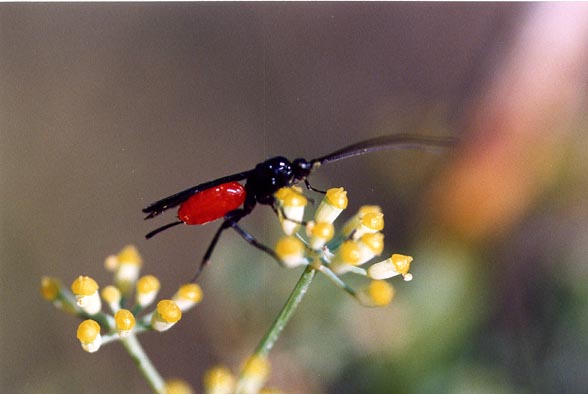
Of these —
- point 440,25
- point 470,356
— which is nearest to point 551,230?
point 470,356

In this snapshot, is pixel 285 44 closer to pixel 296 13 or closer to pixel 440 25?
pixel 296 13

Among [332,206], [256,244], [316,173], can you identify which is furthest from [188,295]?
[316,173]

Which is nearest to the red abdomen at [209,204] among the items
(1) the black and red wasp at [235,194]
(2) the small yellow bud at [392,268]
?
(1) the black and red wasp at [235,194]

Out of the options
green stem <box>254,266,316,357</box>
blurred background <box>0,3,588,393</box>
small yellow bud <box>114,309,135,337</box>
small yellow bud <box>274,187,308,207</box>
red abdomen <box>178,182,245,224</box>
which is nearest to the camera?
green stem <box>254,266,316,357</box>

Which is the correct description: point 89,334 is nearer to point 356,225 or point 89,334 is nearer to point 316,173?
point 356,225

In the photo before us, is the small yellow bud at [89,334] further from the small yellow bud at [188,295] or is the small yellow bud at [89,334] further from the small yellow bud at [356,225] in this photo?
the small yellow bud at [356,225]

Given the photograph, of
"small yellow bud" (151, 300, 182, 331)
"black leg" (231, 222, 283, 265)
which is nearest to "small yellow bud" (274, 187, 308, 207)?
"black leg" (231, 222, 283, 265)

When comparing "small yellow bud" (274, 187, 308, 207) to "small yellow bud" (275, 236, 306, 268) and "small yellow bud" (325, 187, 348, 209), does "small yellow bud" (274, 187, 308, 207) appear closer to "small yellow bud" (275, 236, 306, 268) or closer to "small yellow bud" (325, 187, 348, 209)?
"small yellow bud" (325, 187, 348, 209)
